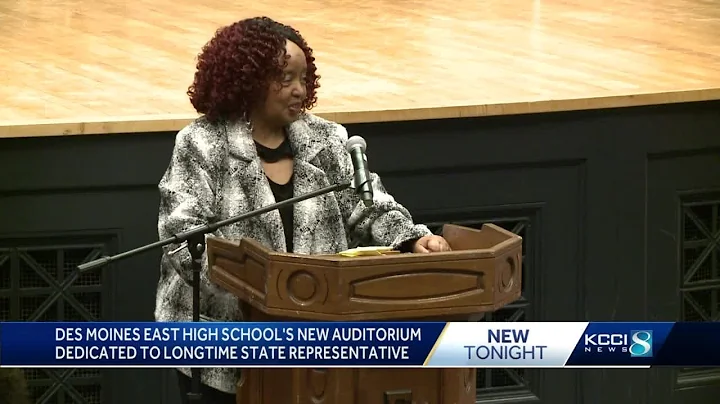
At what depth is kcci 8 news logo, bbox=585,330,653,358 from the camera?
340cm

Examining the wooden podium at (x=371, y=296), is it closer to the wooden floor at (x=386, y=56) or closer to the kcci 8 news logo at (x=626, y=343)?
the kcci 8 news logo at (x=626, y=343)

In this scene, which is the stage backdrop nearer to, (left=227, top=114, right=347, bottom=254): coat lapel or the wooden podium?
(left=227, top=114, right=347, bottom=254): coat lapel

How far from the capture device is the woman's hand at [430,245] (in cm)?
336

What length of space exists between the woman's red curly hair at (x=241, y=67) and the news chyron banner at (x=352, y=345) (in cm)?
55

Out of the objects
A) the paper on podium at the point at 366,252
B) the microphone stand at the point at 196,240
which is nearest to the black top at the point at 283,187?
the paper on podium at the point at 366,252

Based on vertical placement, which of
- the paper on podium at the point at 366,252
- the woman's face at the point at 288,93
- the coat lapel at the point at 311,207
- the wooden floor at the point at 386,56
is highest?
the wooden floor at the point at 386,56

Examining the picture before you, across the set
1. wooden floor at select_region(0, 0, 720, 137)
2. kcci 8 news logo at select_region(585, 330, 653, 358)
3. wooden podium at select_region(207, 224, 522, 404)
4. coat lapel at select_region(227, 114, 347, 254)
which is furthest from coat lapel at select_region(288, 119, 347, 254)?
wooden floor at select_region(0, 0, 720, 137)

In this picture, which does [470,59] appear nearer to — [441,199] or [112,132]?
[441,199]

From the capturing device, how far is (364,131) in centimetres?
454

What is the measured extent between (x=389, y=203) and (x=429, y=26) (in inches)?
128

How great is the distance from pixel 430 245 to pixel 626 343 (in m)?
0.50

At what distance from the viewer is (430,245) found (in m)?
3.37

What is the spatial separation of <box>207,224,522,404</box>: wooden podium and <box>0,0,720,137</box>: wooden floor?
4.32 feet

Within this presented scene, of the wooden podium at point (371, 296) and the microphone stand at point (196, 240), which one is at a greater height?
the microphone stand at point (196, 240)
